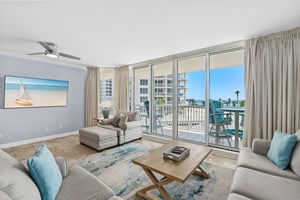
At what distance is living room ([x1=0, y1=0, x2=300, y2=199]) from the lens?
1903mm

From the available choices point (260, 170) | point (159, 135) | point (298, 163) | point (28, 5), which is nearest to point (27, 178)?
point (28, 5)

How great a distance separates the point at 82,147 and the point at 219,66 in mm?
4003

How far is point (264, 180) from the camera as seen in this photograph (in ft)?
4.64

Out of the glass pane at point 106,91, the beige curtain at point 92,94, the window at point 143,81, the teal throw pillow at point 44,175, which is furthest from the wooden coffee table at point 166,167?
the glass pane at point 106,91

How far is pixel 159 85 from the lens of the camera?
14.6 ft

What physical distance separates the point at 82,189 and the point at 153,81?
358cm

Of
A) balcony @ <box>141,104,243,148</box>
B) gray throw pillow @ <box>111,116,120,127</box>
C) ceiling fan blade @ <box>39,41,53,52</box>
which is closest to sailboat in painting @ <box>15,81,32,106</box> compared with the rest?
ceiling fan blade @ <box>39,41,53,52</box>

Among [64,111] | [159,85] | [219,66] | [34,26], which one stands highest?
[34,26]

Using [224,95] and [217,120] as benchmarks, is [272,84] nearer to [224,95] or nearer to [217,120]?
[224,95]

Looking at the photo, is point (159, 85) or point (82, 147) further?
point (159, 85)

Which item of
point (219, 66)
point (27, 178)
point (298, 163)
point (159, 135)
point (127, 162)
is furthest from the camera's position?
point (159, 135)

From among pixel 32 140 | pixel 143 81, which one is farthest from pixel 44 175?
pixel 143 81

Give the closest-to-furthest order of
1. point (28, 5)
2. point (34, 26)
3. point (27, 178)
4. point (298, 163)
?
point (27, 178), point (298, 163), point (28, 5), point (34, 26)

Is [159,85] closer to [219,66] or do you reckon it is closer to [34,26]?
[219,66]
